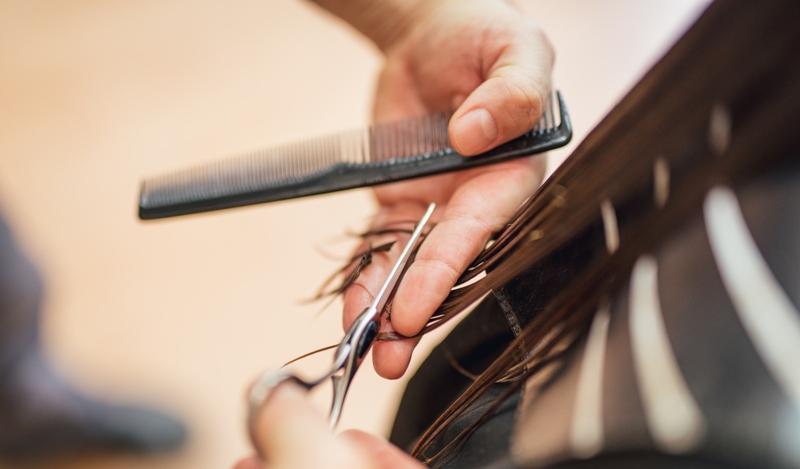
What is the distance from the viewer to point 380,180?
1.92 feet

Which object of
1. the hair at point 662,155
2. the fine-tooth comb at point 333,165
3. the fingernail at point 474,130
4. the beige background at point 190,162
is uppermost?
the hair at point 662,155

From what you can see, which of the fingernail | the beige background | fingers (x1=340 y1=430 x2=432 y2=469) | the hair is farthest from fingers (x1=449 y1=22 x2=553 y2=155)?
the beige background

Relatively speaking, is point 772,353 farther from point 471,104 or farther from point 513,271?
point 471,104

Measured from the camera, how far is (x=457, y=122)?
522 millimetres

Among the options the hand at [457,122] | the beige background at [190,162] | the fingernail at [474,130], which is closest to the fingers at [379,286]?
the hand at [457,122]

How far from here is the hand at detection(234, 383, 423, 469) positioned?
26 centimetres

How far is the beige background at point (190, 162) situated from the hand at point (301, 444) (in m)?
0.59

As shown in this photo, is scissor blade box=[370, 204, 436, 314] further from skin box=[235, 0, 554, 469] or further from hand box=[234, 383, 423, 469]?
hand box=[234, 383, 423, 469]

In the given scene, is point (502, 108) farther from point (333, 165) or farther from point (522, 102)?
point (333, 165)

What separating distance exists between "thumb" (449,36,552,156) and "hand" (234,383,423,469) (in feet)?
1.01

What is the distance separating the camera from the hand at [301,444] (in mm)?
264

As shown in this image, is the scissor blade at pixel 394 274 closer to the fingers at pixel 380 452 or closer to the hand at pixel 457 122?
the hand at pixel 457 122

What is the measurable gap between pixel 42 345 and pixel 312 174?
Answer: 27.4 inches

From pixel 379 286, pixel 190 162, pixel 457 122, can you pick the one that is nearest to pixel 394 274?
pixel 379 286
